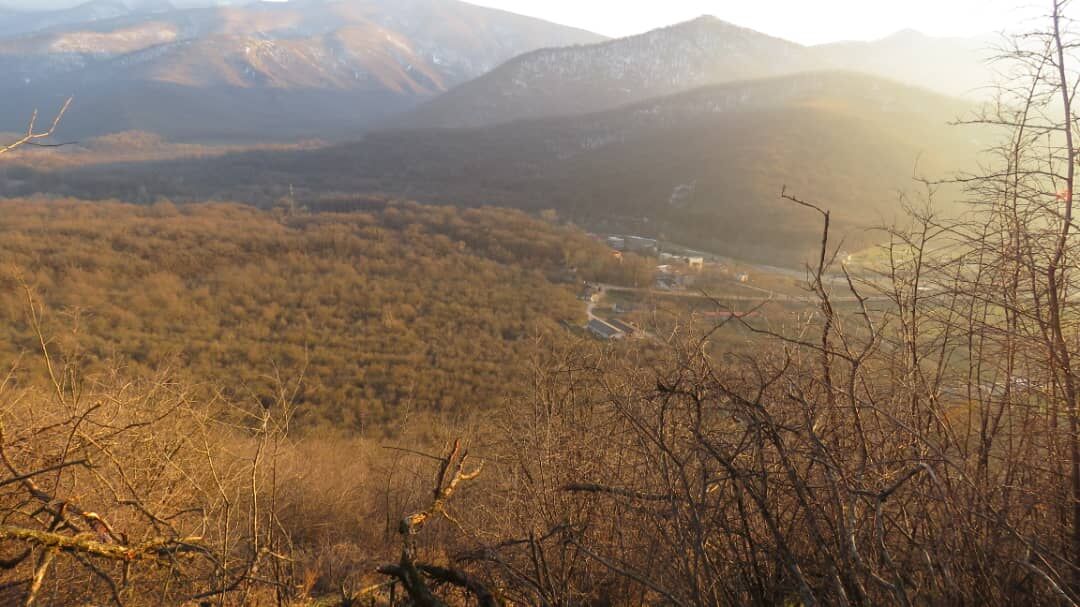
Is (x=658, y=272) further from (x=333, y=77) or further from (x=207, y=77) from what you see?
(x=333, y=77)

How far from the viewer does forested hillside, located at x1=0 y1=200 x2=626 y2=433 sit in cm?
1738

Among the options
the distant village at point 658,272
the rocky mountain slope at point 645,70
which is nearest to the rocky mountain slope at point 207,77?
the rocky mountain slope at point 645,70

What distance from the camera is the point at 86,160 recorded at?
76.1 m

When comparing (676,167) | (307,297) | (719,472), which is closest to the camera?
(719,472)

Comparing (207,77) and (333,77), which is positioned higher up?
(333,77)

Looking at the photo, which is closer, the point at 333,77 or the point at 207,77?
the point at 207,77

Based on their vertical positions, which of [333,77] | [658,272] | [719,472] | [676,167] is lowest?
[658,272]

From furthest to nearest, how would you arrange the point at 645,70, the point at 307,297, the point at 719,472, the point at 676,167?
the point at 645,70
the point at 676,167
the point at 307,297
the point at 719,472

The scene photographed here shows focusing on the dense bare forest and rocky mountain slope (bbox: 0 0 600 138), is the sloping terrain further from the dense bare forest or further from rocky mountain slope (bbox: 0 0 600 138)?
rocky mountain slope (bbox: 0 0 600 138)

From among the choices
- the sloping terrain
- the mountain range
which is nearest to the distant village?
the sloping terrain

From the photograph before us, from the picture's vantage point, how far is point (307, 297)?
26.6 metres

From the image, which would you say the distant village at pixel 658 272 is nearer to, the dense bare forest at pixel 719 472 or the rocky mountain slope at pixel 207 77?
the dense bare forest at pixel 719 472

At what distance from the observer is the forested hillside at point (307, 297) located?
57.0ft

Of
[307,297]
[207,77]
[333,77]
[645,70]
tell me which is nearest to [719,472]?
[307,297]
